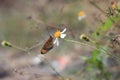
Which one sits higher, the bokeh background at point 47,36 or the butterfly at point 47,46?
the bokeh background at point 47,36

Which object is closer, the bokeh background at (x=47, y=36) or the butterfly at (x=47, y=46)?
the butterfly at (x=47, y=46)

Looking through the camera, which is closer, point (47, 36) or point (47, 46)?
point (47, 46)

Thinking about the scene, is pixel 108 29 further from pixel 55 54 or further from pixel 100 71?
pixel 55 54

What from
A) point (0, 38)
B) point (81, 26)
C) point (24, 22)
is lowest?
point (81, 26)

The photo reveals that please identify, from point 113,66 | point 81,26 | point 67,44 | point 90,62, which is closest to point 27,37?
point 81,26

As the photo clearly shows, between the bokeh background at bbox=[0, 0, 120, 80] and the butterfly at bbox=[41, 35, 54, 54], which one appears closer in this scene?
the butterfly at bbox=[41, 35, 54, 54]

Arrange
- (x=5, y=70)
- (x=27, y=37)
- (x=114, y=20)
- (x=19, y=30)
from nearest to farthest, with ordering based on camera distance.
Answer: (x=114, y=20) < (x=5, y=70) < (x=27, y=37) < (x=19, y=30)

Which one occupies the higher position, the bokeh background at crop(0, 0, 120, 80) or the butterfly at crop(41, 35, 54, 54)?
the bokeh background at crop(0, 0, 120, 80)

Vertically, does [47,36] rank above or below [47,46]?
above
